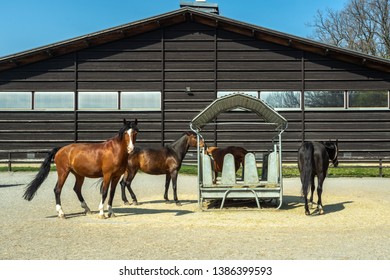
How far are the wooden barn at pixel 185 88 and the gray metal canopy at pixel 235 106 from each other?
14.1 meters

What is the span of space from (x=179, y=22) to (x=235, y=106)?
16189 millimetres

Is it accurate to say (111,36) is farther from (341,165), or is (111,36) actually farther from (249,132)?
(341,165)

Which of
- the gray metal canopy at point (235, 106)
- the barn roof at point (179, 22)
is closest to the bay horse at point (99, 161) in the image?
the gray metal canopy at point (235, 106)

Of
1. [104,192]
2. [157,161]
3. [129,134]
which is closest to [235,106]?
[157,161]

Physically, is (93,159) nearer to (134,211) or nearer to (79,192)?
(79,192)

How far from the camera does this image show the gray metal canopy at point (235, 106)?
11.9 m

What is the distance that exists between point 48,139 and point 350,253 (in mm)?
23335

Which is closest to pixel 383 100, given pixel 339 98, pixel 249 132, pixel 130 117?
pixel 339 98

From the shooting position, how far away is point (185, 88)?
1077 inches

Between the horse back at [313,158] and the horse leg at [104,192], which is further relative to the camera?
the horse back at [313,158]

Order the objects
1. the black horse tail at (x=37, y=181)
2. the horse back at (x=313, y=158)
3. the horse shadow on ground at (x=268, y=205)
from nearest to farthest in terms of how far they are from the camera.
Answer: the black horse tail at (x=37, y=181) < the horse back at (x=313, y=158) < the horse shadow on ground at (x=268, y=205)

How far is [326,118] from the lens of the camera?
89.2ft

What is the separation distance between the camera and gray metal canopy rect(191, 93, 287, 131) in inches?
467

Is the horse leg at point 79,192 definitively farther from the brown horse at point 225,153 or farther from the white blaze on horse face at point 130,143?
the brown horse at point 225,153
